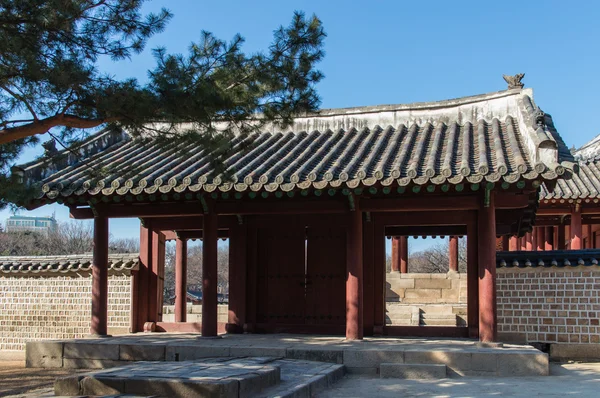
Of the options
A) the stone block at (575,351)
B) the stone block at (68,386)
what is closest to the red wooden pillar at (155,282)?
the stone block at (68,386)

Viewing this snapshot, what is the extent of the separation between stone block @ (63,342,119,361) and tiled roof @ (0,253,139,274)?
7.85 feet

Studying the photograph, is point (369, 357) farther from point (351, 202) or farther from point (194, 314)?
point (194, 314)

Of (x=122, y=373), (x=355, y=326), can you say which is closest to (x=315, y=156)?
(x=355, y=326)

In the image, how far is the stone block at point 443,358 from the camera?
9.02m

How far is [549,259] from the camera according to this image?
445 inches

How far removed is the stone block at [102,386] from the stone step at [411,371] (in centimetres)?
387

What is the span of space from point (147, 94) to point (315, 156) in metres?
5.02

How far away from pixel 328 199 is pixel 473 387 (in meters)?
3.80

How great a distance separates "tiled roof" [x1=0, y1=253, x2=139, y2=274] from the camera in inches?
501

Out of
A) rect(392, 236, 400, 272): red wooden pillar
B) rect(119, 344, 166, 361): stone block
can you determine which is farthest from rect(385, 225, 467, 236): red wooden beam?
rect(392, 236, 400, 272): red wooden pillar

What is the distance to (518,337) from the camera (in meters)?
11.3

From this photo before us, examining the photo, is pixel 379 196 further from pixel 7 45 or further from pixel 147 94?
pixel 7 45

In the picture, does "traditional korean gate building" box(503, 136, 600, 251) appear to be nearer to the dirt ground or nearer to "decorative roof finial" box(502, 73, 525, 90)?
"decorative roof finial" box(502, 73, 525, 90)

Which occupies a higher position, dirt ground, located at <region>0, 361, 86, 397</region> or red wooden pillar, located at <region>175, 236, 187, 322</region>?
red wooden pillar, located at <region>175, 236, 187, 322</region>
